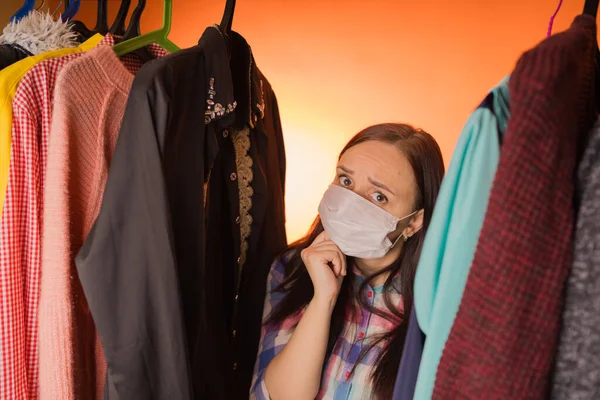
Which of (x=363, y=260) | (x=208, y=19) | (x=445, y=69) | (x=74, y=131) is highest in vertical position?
(x=208, y=19)

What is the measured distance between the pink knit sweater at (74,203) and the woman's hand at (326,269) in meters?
0.43

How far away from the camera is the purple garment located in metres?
0.75

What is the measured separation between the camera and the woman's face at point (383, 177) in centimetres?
111

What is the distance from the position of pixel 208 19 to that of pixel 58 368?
1473 mm

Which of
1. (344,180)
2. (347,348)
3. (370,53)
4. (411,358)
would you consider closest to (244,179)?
(344,180)

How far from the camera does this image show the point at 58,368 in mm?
838

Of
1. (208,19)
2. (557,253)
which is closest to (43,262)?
(557,253)

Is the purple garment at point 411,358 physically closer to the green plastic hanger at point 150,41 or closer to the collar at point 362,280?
the collar at point 362,280

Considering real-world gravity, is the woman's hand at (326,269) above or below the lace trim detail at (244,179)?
below

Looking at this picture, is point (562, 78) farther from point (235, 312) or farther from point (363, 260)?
point (235, 312)

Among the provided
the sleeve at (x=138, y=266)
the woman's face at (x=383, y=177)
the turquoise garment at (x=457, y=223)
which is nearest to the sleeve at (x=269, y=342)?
the woman's face at (x=383, y=177)

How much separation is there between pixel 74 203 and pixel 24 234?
88 mm

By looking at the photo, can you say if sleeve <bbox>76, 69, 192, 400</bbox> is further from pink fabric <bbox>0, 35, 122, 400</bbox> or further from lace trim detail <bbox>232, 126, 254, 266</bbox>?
lace trim detail <bbox>232, 126, 254, 266</bbox>

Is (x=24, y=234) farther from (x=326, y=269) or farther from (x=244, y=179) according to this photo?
(x=326, y=269)
